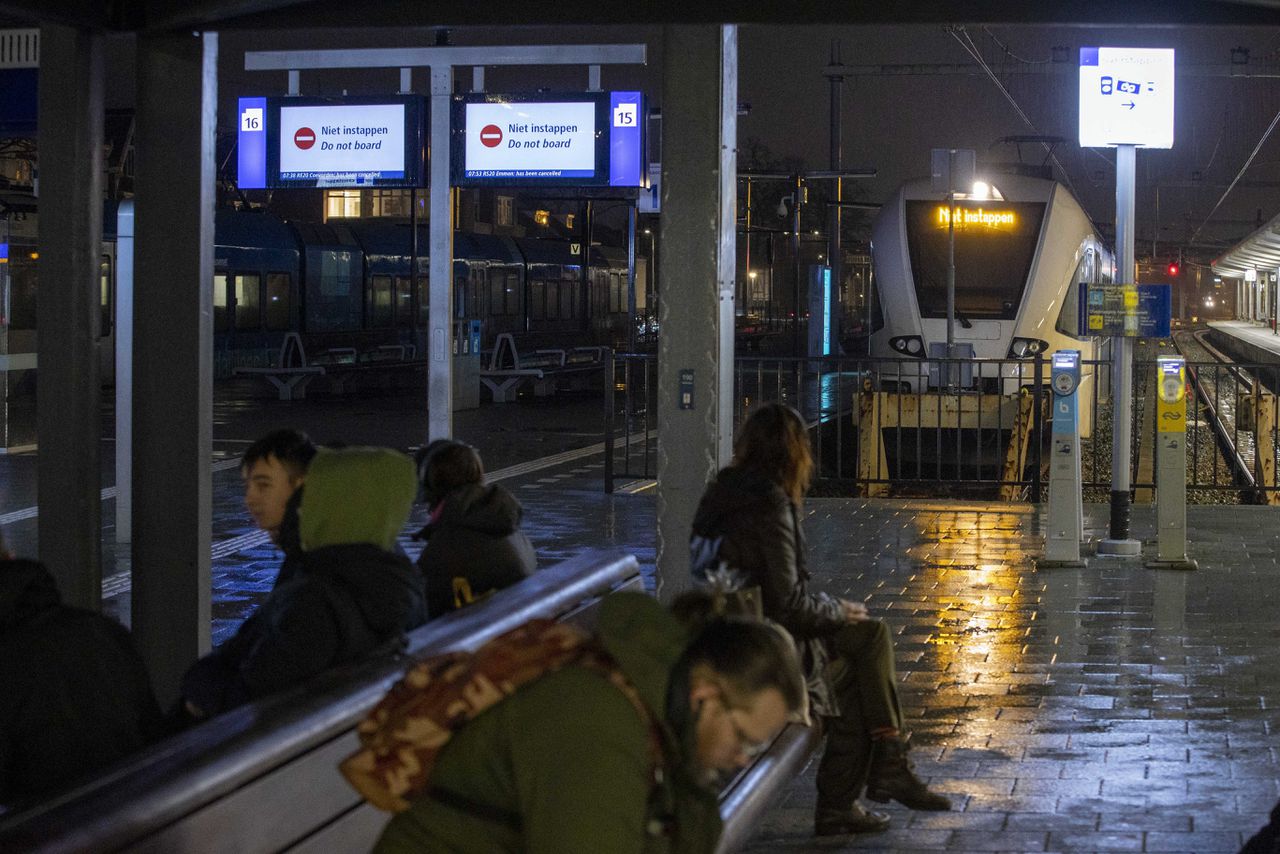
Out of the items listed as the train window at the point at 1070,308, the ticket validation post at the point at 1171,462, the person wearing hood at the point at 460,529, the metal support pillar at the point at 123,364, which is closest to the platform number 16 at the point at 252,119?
the metal support pillar at the point at 123,364

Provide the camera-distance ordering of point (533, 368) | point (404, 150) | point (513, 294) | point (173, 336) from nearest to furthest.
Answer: point (173, 336) < point (404, 150) < point (533, 368) < point (513, 294)

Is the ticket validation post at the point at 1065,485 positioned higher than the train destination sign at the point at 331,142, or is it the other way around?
the train destination sign at the point at 331,142

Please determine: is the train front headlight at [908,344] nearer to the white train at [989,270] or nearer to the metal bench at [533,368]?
the white train at [989,270]

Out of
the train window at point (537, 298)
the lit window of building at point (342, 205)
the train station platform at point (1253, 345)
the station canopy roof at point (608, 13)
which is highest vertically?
the lit window of building at point (342, 205)

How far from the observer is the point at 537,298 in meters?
39.7

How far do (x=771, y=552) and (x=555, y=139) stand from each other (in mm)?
8606

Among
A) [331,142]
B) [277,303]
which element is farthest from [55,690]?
[277,303]

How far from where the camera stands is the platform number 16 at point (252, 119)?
13.2 m

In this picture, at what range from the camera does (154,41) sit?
5.49 m

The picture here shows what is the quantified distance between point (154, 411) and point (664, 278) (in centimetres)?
190

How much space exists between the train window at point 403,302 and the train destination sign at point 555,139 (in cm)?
2462

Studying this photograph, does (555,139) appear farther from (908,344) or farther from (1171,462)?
(908,344)

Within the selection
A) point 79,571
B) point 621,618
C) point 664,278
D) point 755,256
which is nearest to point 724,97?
point 664,278

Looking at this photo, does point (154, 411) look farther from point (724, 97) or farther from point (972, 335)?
point (972, 335)
